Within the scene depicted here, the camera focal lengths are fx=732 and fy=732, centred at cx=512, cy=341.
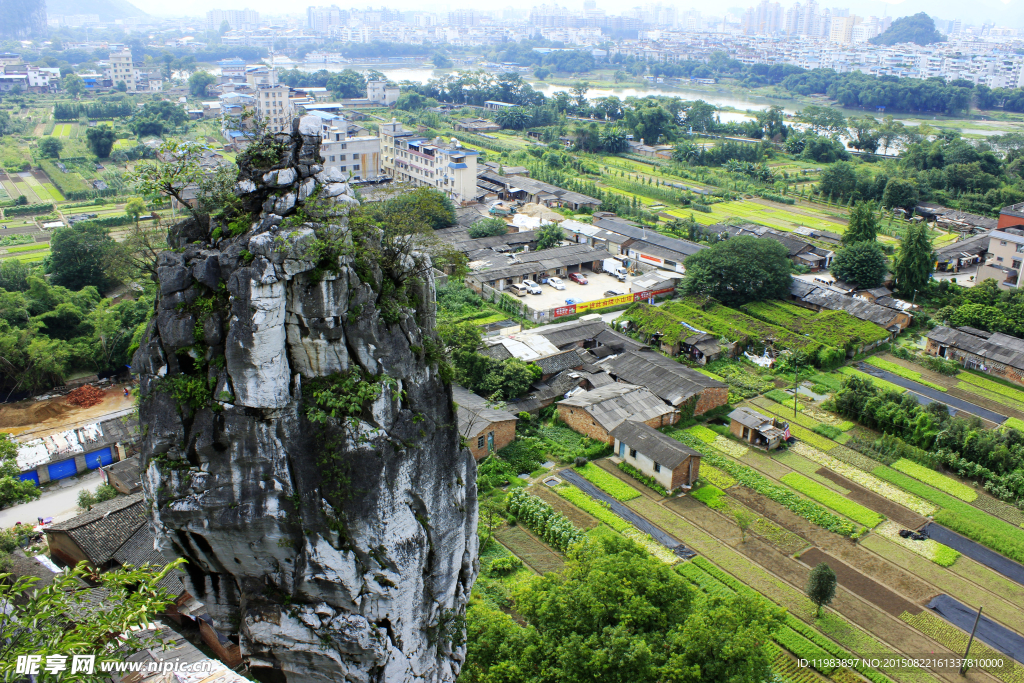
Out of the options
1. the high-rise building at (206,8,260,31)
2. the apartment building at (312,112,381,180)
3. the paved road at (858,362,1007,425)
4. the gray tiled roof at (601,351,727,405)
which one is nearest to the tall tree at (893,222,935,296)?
the paved road at (858,362,1007,425)

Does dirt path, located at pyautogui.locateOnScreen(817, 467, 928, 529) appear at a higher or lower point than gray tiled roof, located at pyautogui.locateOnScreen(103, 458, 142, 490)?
lower

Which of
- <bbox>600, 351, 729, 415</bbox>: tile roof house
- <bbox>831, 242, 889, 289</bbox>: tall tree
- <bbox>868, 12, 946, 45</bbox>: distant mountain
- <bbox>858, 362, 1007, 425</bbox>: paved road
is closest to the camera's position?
<bbox>600, 351, 729, 415</bbox>: tile roof house

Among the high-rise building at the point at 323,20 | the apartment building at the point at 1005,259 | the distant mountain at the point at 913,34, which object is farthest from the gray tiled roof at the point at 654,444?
the high-rise building at the point at 323,20

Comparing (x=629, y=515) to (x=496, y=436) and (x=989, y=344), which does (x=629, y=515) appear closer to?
(x=496, y=436)

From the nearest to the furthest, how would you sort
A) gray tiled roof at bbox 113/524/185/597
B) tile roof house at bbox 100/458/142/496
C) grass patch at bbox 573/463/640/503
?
gray tiled roof at bbox 113/524/185/597, tile roof house at bbox 100/458/142/496, grass patch at bbox 573/463/640/503

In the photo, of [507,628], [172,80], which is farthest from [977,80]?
[507,628]

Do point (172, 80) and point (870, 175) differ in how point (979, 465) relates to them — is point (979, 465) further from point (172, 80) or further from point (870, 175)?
point (172, 80)

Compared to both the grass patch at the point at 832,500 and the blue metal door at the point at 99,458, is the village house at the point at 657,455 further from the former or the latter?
the blue metal door at the point at 99,458

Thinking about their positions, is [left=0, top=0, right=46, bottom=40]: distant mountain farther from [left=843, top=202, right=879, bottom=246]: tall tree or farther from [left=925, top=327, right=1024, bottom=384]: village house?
[left=925, top=327, right=1024, bottom=384]: village house
